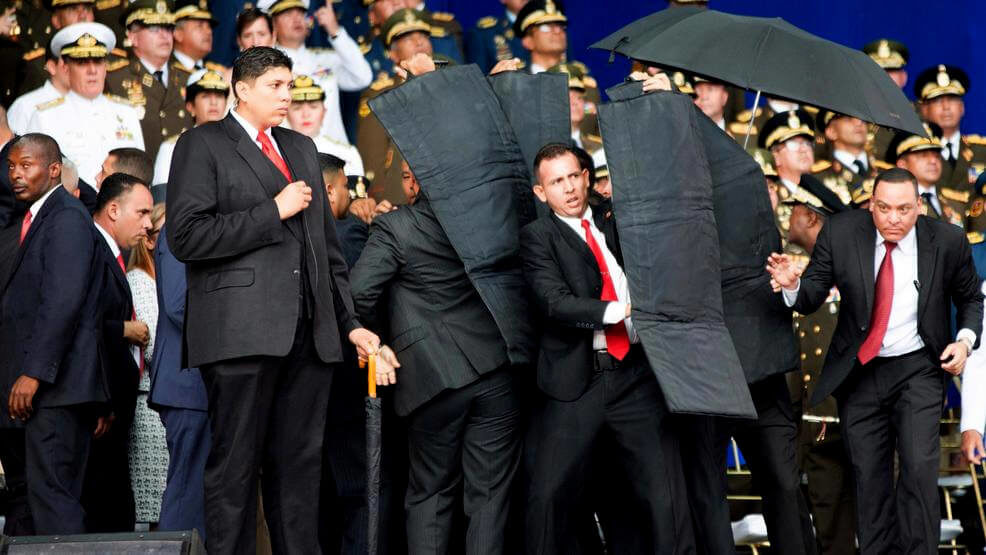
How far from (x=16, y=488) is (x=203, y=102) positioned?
285cm

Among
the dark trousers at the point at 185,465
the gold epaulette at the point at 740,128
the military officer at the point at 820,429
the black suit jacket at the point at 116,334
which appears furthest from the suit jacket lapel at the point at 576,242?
the gold epaulette at the point at 740,128

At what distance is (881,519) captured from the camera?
671cm

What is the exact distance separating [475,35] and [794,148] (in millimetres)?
2636

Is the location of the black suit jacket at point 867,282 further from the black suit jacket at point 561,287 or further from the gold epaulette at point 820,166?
the gold epaulette at point 820,166

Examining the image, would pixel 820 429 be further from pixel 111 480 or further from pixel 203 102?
pixel 203 102

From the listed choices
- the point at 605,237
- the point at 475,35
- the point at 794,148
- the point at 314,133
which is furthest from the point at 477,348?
the point at 475,35

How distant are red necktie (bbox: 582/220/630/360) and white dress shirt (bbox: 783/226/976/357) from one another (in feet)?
4.39

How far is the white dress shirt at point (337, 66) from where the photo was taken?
9.95 m

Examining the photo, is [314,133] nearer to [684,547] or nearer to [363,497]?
[363,497]

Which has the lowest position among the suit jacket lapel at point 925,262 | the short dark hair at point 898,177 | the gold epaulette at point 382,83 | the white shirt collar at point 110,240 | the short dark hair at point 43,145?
the suit jacket lapel at point 925,262

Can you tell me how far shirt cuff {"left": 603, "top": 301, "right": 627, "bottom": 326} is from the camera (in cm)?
588

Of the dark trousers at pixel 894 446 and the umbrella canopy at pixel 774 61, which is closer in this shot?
the umbrella canopy at pixel 774 61

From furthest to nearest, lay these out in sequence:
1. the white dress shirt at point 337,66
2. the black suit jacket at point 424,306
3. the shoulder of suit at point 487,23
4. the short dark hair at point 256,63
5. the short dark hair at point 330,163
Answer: the shoulder of suit at point 487,23 < the white dress shirt at point 337,66 < the short dark hair at point 330,163 < the black suit jacket at point 424,306 < the short dark hair at point 256,63

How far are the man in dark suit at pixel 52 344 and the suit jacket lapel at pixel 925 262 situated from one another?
11.3ft
